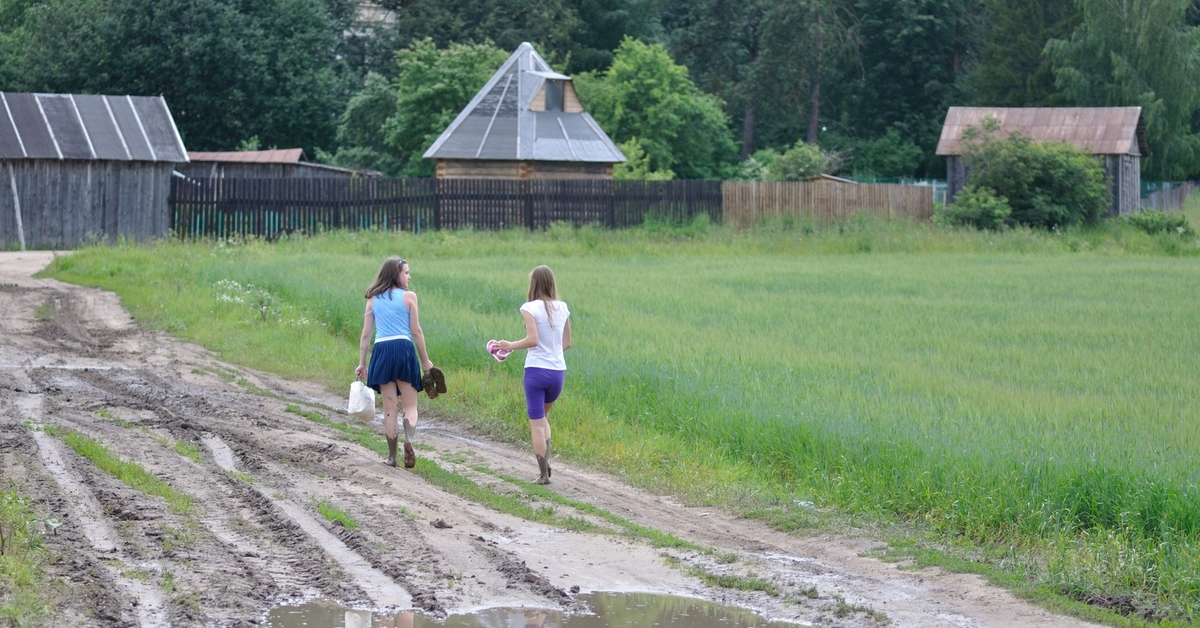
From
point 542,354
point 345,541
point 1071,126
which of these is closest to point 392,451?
point 542,354

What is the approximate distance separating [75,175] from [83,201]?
0.66 meters

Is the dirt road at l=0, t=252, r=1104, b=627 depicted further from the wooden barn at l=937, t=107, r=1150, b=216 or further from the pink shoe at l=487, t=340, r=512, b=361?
the wooden barn at l=937, t=107, r=1150, b=216

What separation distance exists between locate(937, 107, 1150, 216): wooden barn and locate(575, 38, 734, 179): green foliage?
1093 cm

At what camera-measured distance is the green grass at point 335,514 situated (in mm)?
7988

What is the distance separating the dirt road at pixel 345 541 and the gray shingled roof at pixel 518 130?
28.1 meters

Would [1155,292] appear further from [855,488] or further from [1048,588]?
[1048,588]

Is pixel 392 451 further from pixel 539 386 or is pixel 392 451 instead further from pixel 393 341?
pixel 539 386

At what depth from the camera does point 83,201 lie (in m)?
31.9

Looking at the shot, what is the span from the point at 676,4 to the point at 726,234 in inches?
1598

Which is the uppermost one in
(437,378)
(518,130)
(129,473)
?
(518,130)

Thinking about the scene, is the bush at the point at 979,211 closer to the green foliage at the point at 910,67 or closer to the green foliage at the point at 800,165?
the green foliage at the point at 800,165

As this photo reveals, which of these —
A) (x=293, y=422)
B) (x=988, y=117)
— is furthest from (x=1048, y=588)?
(x=988, y=117)

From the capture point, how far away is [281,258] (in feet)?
82.6

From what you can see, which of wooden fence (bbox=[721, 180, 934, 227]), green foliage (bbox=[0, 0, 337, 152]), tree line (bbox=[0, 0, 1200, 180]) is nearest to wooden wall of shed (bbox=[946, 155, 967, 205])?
tree line (bbox=[0, 0, 1200, 180])
